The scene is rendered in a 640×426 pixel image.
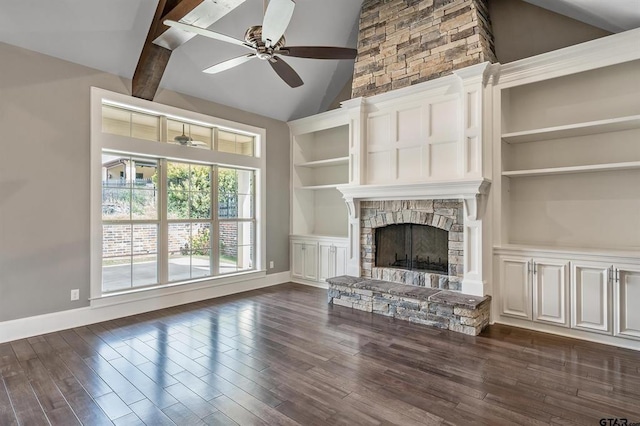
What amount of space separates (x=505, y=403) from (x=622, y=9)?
3.66 meters

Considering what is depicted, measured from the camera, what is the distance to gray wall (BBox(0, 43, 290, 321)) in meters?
3.50

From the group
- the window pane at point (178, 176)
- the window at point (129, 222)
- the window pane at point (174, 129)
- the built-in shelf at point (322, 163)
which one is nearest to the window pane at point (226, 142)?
the window pane at point (174, 129)

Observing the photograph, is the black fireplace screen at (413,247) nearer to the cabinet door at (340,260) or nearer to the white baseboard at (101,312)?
the cabinet door at (340,260)

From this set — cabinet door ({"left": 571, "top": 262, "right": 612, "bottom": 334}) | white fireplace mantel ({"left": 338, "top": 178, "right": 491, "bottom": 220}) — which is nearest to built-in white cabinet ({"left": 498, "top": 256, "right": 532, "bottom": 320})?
cabinet door ({"left": 571, "top": 262, "right": 612, "bottom": 334})

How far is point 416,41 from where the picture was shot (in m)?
4.53

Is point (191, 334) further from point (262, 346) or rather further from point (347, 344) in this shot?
point (347, 344)

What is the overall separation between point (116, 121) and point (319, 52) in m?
2.88

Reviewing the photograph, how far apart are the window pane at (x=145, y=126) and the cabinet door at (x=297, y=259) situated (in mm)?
2962

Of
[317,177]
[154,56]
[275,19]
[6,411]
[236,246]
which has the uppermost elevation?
[154,56]

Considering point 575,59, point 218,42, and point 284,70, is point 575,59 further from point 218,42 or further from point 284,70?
point 218,42

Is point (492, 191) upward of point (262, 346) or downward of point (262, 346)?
upward

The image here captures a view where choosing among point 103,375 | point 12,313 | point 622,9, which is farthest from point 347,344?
point 622,9

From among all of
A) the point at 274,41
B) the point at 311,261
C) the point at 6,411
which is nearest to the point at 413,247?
the point at 311,261

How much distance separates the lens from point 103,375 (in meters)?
2.76
